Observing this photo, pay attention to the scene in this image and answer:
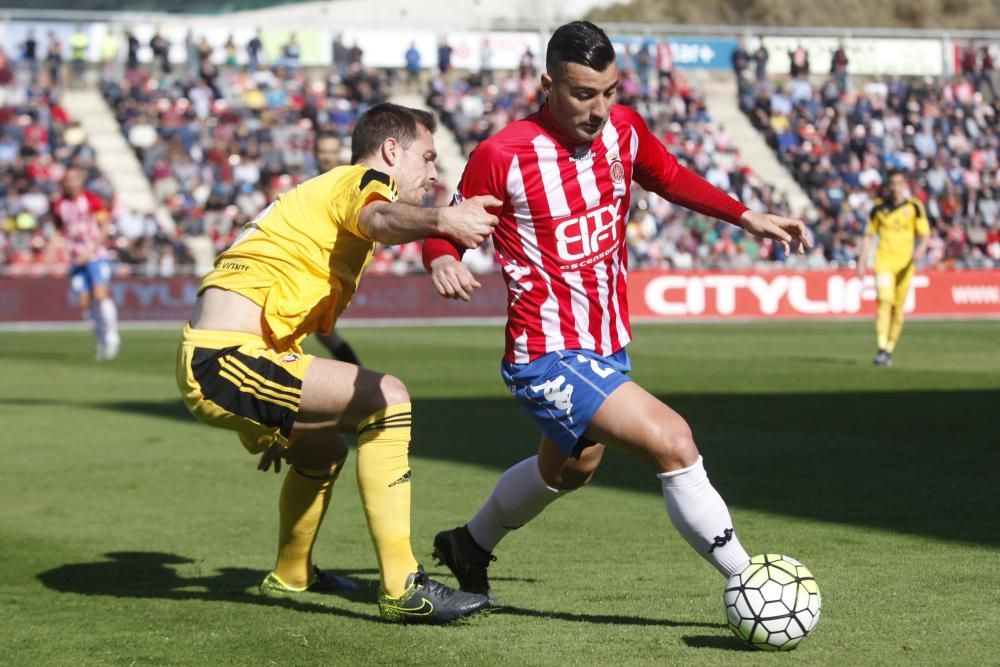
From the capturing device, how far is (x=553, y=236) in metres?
5.32

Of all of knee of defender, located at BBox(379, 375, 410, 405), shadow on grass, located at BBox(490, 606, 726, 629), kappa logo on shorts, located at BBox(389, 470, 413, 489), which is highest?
knee of defender, located at BBox(379, 375, 410, 405)

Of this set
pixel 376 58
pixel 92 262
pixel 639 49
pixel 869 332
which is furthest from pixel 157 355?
pixel 639 49

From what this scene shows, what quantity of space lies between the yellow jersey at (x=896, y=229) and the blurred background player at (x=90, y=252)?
9.87m

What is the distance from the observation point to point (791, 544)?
6.72 meters

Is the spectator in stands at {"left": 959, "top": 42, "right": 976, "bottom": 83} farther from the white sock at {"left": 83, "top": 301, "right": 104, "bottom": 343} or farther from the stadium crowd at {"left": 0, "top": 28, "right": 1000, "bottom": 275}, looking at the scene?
the white sock at {"left": 83, "top": 301, "right": 104, "bottom": 343}

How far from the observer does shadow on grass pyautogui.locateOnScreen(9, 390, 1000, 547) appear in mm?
7660

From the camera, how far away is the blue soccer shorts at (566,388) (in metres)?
5.02

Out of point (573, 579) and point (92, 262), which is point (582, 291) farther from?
point (92, 262)

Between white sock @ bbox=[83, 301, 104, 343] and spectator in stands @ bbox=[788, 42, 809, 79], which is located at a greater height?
spectator in stands @ bbox=[788, 42, 809, 79]

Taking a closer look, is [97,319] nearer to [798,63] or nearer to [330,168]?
[330,168]

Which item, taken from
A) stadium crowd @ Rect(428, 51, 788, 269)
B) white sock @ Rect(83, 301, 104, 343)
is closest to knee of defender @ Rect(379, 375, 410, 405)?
white sock @ Rect(83, 301, 104, 343)

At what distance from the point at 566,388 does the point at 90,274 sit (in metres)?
16.3

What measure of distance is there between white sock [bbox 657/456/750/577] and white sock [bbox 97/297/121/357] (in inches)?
643

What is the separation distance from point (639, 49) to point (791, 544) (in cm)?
3464
